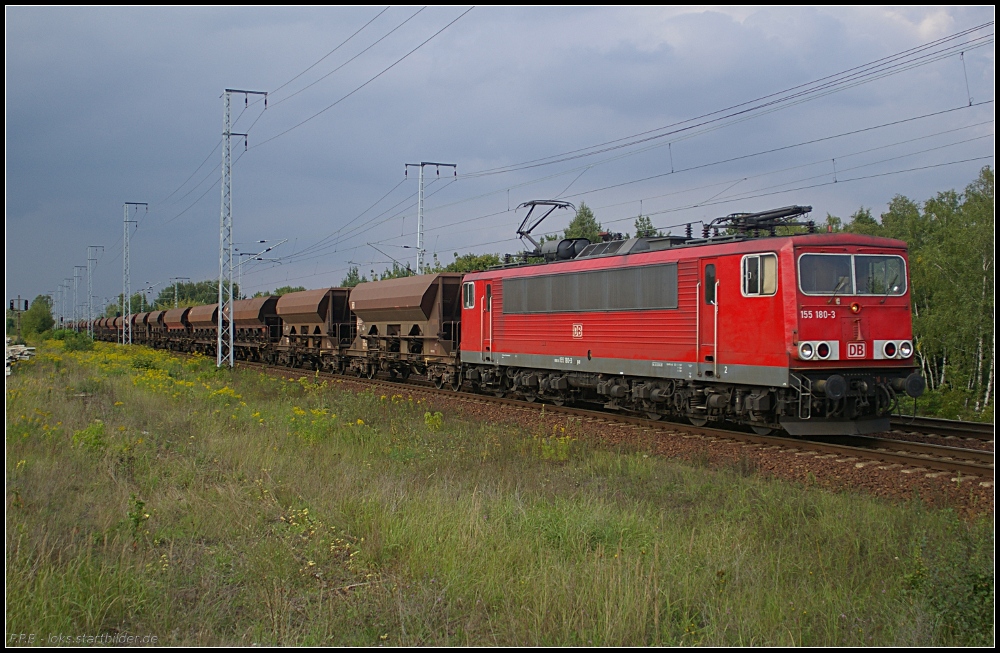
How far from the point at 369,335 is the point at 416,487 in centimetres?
1938

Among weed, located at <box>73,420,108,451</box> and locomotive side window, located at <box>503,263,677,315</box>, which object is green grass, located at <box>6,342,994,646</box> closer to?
weed, located at <box>73,420,108,451</box>

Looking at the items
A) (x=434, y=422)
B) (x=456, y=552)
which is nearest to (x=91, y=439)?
(x=434, y=422)

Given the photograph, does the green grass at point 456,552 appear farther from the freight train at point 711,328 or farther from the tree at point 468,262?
the tree at point 468,262

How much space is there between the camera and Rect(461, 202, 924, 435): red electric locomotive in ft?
40.1

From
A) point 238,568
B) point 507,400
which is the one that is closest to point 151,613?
point 238,568

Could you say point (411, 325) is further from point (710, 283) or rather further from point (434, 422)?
point (710, 283)

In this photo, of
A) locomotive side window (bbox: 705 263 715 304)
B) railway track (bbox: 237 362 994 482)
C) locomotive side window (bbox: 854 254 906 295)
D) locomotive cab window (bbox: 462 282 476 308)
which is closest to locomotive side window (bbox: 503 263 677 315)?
locomotive side window (bbox: 705 263 715 304)

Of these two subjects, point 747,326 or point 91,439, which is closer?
point 91,439

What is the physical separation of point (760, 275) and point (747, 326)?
92 centimetres

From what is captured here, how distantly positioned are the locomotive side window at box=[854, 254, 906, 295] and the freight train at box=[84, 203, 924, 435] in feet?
0.08

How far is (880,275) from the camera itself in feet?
41.9

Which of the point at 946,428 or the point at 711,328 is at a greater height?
the point at 711,328

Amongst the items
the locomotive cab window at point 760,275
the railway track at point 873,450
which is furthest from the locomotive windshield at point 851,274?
the railway track at point 873,450

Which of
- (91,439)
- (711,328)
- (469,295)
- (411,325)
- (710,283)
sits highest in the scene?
(469,295)
